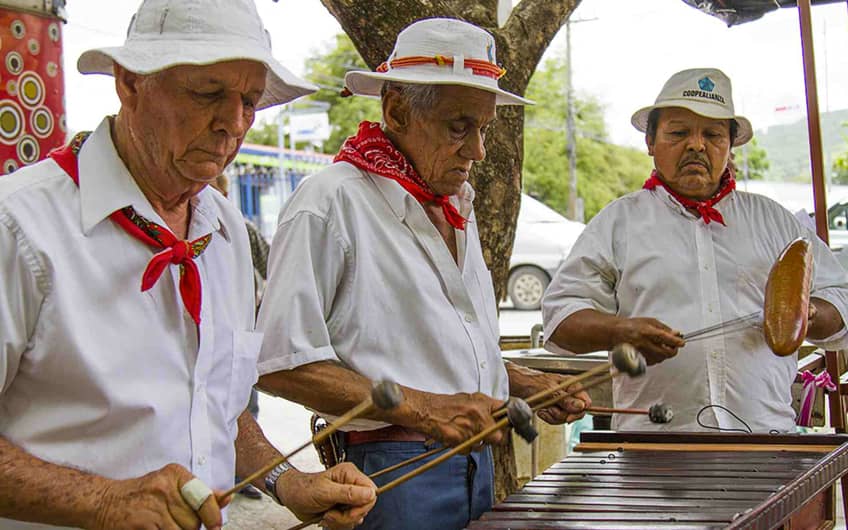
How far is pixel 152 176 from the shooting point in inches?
71.1

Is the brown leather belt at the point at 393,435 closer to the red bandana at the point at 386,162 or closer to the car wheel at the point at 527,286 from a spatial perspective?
the red bandana at the point at 386,162

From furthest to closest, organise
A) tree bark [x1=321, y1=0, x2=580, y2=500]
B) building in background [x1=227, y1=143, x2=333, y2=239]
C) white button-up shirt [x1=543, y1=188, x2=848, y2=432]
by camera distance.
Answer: building in background [x1=227, y1=143, x2=333, y2=239] → tree bark [x1=321, y1=0, x2=580, y2=500] → white button-up shirt [x1=543, y1=188, x2=848, y2=432]

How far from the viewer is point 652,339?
2760 mm

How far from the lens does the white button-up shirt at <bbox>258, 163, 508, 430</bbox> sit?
7.31 ft

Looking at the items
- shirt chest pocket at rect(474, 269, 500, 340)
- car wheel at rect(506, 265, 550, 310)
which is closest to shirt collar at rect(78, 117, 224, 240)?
shirt chest pocket at rect(474, 269, 500, 340)

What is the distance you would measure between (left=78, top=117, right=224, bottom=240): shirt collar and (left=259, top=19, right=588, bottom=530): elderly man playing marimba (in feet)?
1.78

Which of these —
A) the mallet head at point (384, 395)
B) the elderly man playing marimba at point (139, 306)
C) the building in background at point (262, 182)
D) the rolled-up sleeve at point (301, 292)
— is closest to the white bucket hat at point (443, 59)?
the rolled-up sleeve at point (301, 292)

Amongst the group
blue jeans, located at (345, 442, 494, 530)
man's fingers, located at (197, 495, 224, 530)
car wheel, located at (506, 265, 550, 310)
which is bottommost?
car wheel, located at (506, 265, 550, 310)

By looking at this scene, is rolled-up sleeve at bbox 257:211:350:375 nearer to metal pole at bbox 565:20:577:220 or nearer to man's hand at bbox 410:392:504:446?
man's hand at bbox 410:392:504:446

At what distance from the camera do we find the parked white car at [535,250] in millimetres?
15227

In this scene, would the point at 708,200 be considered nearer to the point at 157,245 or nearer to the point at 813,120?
the point at 813,120

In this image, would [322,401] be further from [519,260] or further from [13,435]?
[519,260]

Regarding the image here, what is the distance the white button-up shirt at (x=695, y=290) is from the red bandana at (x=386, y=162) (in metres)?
0.81

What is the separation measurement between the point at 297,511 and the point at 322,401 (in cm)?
31
